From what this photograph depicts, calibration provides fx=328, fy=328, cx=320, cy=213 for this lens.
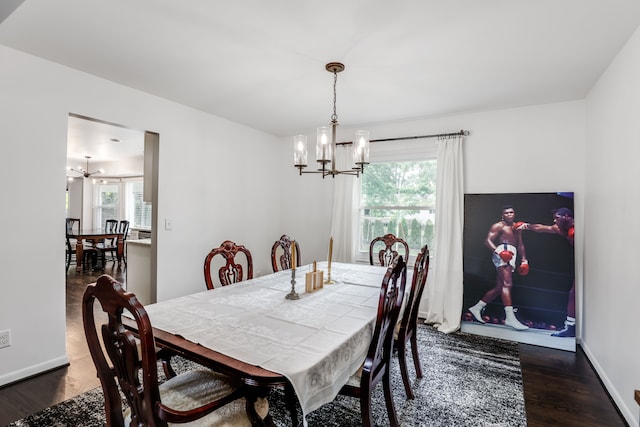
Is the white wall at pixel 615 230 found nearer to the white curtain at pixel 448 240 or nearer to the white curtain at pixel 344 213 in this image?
the white curtain at pixel 448 240

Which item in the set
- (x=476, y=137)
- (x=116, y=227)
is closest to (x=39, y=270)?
(x=476, y=137)

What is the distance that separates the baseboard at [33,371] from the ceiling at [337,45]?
241 centimetres

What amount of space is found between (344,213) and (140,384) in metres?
3.53

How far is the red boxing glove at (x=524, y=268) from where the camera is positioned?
11.2 ft

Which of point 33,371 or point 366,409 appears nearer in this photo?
point 366,409

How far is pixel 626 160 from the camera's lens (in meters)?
2.28

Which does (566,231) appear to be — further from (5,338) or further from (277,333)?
(5,338)

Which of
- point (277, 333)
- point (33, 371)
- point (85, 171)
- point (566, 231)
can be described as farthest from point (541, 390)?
point (85, 171)

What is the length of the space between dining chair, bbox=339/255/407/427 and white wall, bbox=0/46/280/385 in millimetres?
2514

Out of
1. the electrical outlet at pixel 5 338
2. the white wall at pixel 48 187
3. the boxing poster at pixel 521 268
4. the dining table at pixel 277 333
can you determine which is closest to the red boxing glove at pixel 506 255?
the boxing poster at pixel 521 268

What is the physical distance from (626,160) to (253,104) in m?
3.28

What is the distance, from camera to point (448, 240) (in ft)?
12.5

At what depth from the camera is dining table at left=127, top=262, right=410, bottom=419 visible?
1279mm

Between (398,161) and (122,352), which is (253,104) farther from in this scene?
(122,352)
